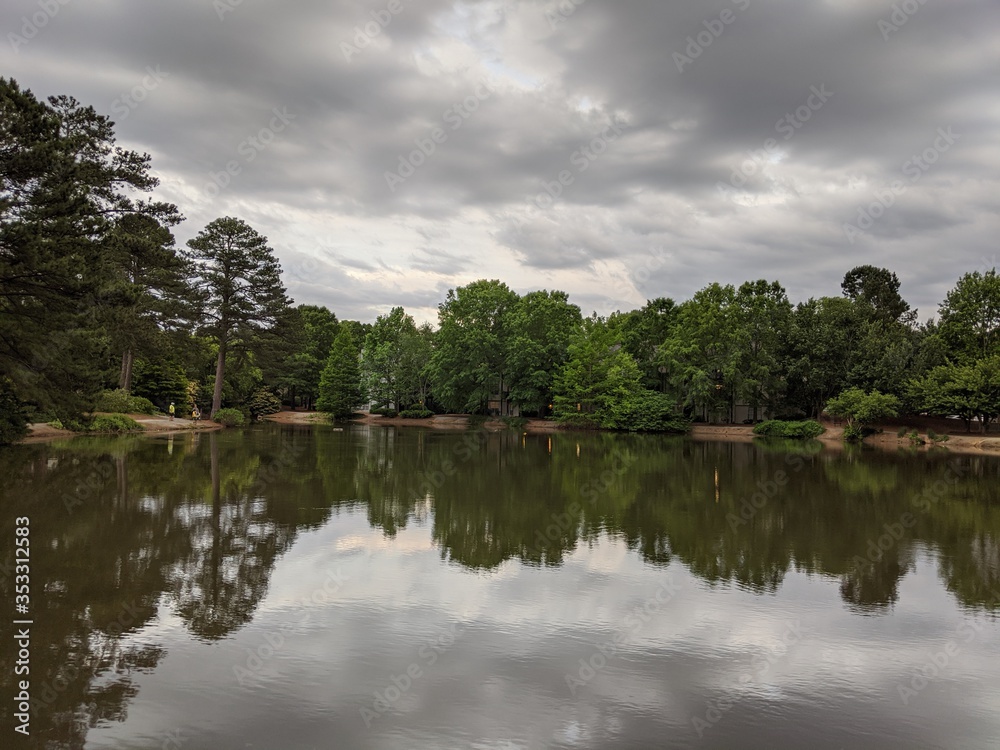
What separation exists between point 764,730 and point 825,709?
822 mm

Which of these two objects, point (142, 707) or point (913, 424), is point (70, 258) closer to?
point (142, 707)

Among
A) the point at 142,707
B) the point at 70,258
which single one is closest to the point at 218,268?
the point at 70,258

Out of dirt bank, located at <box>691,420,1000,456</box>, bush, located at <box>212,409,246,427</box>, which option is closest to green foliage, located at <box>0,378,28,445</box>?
bush, located at <box>212,409,246,427</box>

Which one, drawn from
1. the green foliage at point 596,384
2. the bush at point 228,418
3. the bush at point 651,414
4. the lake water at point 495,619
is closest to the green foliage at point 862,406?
the bush at point 651,414

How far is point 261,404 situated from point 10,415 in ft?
129

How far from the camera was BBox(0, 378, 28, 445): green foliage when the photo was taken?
2145cm

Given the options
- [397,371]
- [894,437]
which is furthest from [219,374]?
[894,437]

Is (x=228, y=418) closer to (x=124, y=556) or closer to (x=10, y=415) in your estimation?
(x=10, y=415)

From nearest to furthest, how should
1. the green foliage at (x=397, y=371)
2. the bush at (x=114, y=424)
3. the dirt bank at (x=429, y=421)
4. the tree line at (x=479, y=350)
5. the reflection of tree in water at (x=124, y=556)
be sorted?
the reflection of tree in water at (x=124, y=556), the tree line at (x=479, y=350), the bush at (x=114, y=424), the dirt bank at (x=429, y=421), the green foliage at (x=397, y=371)

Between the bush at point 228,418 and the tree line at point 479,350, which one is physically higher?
the tree line at point 479,350

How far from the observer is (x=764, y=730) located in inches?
225

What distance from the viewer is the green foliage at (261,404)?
5928 centimetres

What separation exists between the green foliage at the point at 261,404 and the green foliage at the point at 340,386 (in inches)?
192

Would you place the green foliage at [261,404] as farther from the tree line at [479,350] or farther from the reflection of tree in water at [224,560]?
the reflection of tree in water at [224,560]
